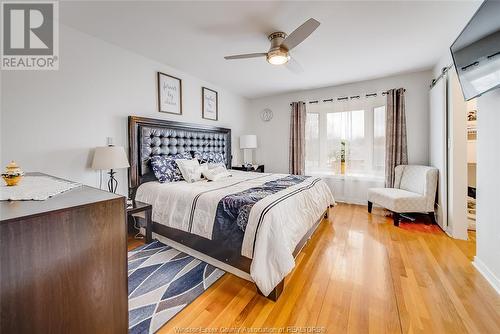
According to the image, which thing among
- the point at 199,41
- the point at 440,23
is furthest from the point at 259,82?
the point at 440,23

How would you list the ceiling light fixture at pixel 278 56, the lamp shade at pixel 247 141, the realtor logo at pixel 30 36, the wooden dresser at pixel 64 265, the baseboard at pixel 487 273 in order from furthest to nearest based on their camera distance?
the lamp shade at pixel 247 141, the ceiling light fixture at pixel 278 56, the realtor logo at pixel 30 36, the baseboard at pixel 487 273, the wooden dresser at pixel 64 265

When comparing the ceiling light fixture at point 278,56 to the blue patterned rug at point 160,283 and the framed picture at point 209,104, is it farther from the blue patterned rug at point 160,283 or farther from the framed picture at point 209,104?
the blue patterned rug at point 160,283

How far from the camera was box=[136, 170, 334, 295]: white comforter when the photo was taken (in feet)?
5.17

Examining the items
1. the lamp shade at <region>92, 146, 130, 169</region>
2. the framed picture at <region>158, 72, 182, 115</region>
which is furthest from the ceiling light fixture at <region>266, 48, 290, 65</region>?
the lamp shade at <region>92, 146, 130, 169</region>

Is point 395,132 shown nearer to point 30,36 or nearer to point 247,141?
point 247,141

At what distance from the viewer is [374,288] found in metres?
1.73

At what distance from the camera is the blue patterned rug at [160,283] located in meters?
1.45

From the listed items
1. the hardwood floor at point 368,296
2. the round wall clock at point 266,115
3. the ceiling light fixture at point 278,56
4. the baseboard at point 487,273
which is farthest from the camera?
the round wall clock at point 266,115

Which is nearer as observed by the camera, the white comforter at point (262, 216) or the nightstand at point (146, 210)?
the white comforter at point (262, 216)

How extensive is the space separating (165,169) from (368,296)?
2613 mm

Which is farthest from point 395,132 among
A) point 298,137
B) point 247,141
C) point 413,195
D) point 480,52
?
point 247,141

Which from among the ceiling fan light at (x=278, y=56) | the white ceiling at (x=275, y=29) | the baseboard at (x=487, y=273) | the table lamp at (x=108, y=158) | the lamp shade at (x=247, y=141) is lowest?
the baseboard at (x=487, y=273)

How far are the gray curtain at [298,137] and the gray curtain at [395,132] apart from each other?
1.56m

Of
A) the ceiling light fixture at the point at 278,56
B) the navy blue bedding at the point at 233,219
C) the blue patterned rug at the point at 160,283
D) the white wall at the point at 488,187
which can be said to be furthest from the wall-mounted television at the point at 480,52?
the blue patterned rug at the point at 160,283
